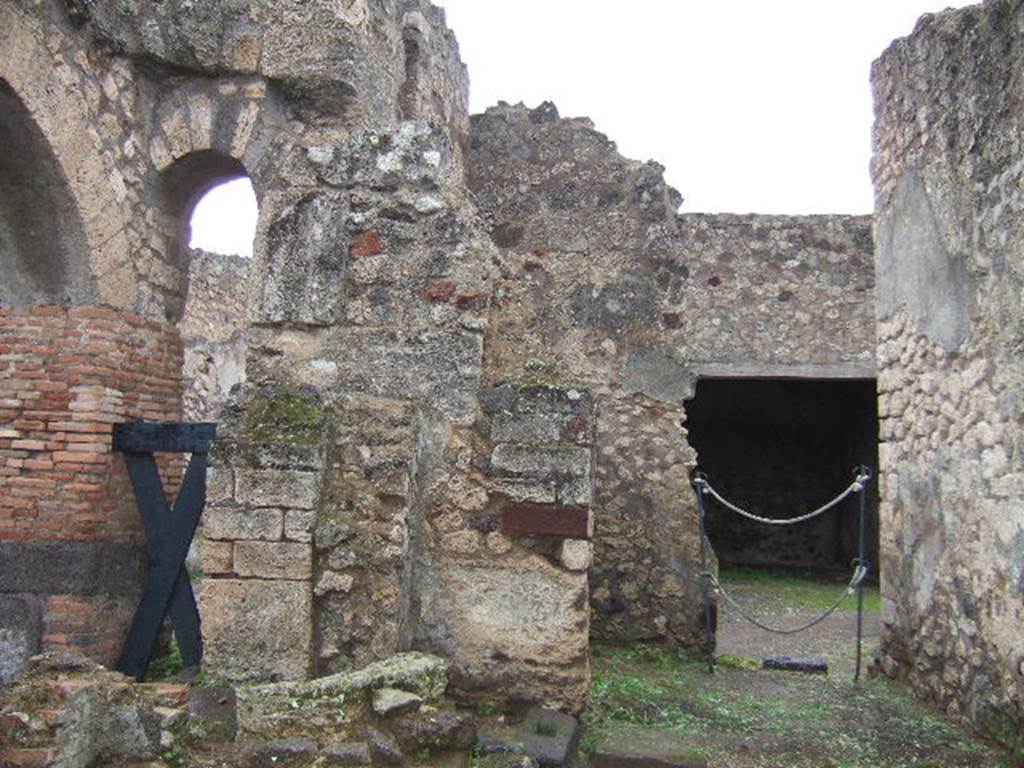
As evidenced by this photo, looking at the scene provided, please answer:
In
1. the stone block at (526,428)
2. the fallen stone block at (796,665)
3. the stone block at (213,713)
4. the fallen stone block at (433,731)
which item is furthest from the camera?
the fallen stone block at (796,665)

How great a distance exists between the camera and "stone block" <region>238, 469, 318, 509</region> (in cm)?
382

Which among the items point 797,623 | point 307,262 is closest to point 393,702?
point 307,262

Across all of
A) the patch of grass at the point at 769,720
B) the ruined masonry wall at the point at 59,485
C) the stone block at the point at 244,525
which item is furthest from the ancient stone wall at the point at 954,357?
the ruined masonry wall at the point at 59,485

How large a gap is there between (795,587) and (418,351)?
10.4m

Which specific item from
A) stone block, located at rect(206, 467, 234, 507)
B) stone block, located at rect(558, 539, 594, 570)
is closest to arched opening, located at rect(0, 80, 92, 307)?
stone block, located at rect(206, 467, 234, 507)

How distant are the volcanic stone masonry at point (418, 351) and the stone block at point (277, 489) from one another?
0.01m

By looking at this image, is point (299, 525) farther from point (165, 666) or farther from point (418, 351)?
point (165, 666)

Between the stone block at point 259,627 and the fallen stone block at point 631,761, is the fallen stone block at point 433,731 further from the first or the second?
the fallen stone block at point 631,761

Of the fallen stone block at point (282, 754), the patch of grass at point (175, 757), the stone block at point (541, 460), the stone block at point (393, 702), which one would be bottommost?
the patch of grass at point (175, 757)

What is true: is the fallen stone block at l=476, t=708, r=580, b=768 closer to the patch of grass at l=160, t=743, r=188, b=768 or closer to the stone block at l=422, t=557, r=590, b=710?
the stone block at l=422, t=557, r=590, b=710

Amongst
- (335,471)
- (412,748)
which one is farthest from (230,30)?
(412,748)

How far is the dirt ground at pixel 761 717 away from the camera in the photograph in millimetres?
4449

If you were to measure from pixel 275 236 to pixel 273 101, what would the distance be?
2721mm

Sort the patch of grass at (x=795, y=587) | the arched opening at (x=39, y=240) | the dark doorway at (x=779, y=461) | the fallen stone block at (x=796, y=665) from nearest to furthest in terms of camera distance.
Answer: the arched opening at (x=39, y=240) < the fallen stone block at (x=796, y=665) < the patch of grass at (x=795, y=587) < the dark doorway at (x=779, y=461)
